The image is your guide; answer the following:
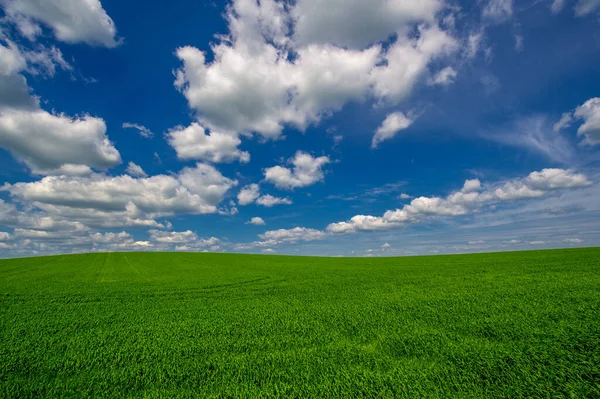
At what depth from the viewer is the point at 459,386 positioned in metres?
5.64

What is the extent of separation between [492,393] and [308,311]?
23.0 feet

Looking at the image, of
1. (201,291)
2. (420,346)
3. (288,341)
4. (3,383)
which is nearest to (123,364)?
(3,383)

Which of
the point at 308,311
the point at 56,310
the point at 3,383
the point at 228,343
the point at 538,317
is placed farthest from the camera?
the point at 56,310

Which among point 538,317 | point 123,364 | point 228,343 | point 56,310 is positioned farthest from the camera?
point 56,310

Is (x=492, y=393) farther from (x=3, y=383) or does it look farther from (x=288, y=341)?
(x=3, y=383)

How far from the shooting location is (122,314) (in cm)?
1204

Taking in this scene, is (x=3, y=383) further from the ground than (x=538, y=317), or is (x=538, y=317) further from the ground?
(x=538, y=317)

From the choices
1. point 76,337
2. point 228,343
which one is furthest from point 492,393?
point 76,337

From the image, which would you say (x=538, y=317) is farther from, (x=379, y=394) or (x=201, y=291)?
(x=201, y=291)

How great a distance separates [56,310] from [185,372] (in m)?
10.8

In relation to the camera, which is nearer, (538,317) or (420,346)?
(420,346)

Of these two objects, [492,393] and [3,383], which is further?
[3,383]

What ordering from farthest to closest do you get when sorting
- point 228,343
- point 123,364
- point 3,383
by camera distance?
point 228,343 → point 123,364 → point 3,383

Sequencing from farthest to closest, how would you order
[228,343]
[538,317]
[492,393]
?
[538,317], [228,343], [492,393]
